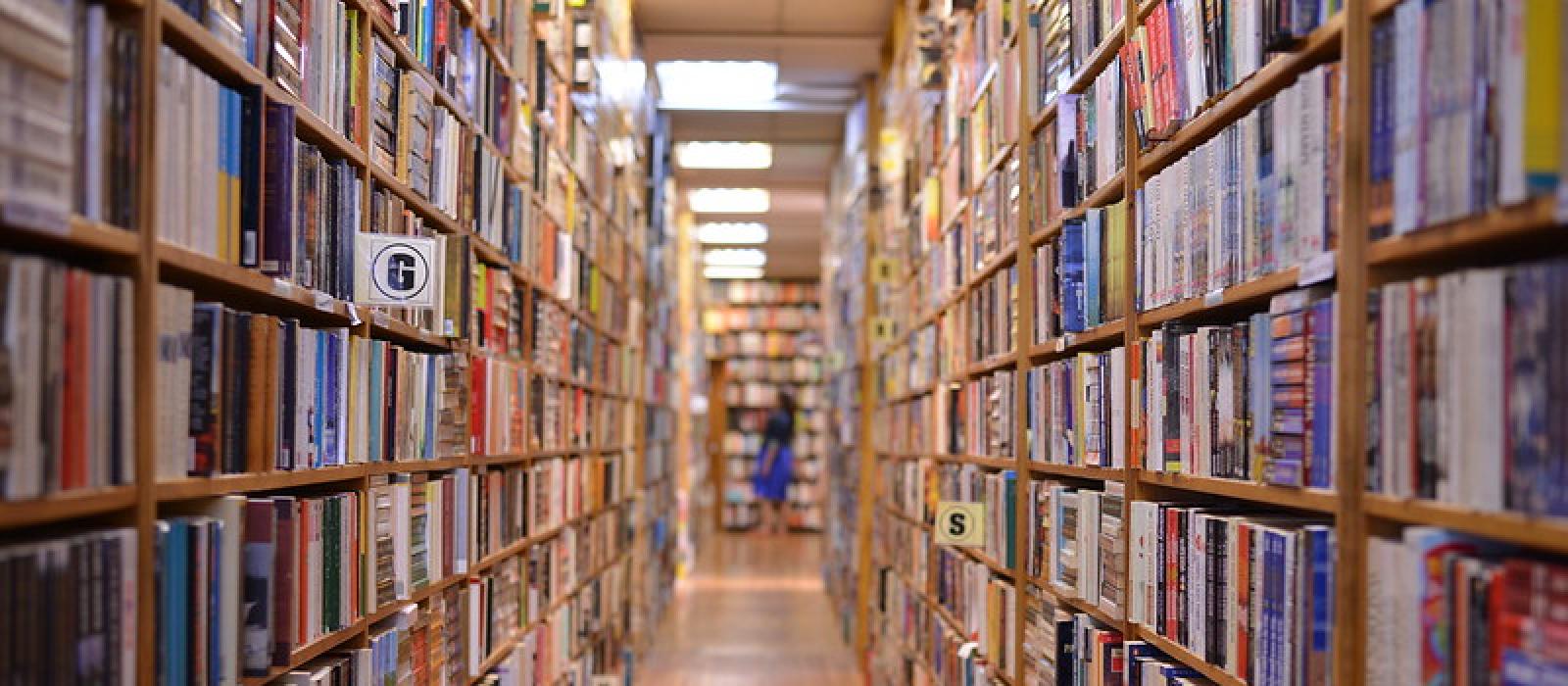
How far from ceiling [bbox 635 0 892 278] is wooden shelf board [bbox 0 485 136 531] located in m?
6.38

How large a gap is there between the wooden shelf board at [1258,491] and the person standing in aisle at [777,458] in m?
15.6

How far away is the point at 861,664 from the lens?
27.7ft

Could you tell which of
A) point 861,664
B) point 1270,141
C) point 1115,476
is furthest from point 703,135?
point 1270,141

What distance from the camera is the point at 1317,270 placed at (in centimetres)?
184

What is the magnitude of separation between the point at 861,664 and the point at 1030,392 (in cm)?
497

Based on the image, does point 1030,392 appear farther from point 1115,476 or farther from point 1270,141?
point 1270,141

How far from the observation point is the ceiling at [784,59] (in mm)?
7938

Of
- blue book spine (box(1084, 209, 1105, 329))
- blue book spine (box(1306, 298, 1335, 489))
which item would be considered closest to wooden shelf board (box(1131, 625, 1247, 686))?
blue book spine (box(1306, 298, 1335, 489))

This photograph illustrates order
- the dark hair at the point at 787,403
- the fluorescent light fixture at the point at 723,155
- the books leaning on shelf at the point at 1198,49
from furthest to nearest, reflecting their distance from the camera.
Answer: the dark hair at the point at 787,403 → the fluorescent light fixture at the point at 723,155 → the books leaning on shelf at the point at 1198,49

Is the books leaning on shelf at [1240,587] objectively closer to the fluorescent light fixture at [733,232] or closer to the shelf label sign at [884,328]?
the shelf label sign at [884,328]

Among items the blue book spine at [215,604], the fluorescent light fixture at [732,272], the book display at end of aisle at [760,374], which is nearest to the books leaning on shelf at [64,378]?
the blue book spine at [215,604]

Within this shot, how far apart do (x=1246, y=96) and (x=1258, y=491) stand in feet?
1.90

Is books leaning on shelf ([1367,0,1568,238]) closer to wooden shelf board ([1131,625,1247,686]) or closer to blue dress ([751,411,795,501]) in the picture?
wooden shelf board ([1131,625,1247,686])

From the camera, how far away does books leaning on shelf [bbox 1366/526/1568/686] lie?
1.35 meters
